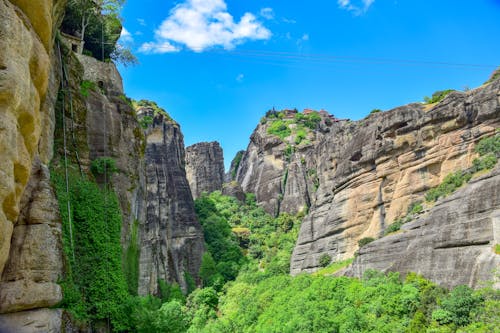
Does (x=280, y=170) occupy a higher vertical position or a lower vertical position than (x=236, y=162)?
lower

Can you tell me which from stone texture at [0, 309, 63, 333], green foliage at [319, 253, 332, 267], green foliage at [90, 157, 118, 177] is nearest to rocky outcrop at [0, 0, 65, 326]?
stone texture at [0, 309, 63, 333]

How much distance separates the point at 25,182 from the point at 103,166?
31.3 ft

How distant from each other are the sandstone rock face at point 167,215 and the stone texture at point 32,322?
3354 centimetres

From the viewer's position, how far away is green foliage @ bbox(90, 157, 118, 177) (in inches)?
786

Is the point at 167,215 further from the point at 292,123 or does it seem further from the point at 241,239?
the point at 292,123

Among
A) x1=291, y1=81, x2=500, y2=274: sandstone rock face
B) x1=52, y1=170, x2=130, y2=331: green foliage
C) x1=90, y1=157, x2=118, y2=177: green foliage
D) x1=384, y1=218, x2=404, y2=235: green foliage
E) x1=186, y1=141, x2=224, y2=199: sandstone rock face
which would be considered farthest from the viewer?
x1=186, y1=141, x2=224, y2=199: sandstone rock face

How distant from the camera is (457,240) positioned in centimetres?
2459

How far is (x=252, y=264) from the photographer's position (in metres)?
57.3

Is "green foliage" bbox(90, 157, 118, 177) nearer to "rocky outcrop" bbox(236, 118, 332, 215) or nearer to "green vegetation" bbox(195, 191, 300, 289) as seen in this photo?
"green vegetation" bbox(195, 191, 300, 289)

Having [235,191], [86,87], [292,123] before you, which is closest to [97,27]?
[86,87]

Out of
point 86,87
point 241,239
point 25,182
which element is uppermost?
point 86,87

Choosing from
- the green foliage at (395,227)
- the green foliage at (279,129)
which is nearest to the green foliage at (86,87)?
the green foliage at (395,227)

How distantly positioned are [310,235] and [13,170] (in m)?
39.7

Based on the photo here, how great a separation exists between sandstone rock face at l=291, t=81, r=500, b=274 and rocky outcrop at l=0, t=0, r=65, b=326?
98.4 feet
